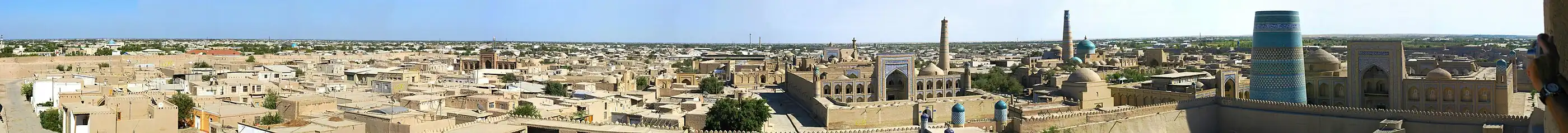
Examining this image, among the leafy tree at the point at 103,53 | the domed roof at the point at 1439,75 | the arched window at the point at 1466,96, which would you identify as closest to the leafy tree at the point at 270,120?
the domed roof at the point at 1439,75

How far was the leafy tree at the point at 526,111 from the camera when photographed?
15.2 metres

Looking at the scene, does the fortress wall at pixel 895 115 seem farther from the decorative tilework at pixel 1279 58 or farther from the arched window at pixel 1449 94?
the arched window at pixel 1449 94

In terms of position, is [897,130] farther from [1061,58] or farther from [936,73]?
[1061,58]

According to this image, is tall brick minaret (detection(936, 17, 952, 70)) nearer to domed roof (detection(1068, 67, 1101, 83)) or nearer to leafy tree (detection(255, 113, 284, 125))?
domed roof (detection(1068, 67, 1101, 83))

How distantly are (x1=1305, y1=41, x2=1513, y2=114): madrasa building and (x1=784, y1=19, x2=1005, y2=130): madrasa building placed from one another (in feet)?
13.6

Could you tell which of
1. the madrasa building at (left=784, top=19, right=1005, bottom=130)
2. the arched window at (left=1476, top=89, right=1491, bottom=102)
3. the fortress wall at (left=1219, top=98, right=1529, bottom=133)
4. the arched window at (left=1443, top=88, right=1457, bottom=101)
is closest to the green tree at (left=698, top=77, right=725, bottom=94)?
the madrasa building at (left=784, top=19, right=1005, bottom=130)

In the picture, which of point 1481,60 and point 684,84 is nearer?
point 684,84

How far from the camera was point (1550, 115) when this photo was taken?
254 cm

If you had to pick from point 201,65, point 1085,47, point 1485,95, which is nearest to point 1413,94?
point 1485,95

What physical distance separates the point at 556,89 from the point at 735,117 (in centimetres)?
754

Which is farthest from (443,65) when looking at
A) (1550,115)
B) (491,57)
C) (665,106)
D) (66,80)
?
(1550,115)

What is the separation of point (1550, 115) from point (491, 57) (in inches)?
1535

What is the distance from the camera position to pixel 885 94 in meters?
21.1

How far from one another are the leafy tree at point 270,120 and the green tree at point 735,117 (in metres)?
4.60
